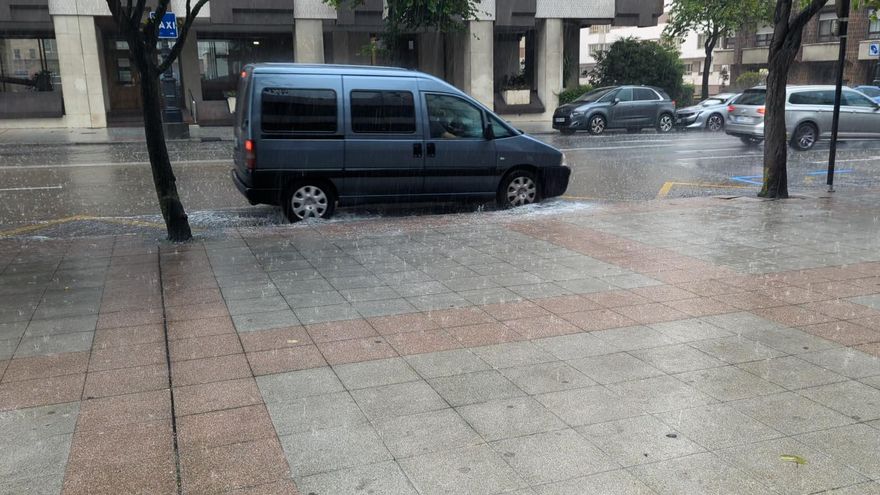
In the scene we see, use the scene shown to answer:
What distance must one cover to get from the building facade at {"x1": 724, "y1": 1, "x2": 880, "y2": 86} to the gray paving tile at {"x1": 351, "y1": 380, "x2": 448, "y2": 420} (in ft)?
143

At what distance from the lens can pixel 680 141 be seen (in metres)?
22.7

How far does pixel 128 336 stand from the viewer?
5523mm

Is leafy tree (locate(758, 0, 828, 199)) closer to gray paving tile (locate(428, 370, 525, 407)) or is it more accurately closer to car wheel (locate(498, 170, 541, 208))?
car wheel (locate(498, 170, 541, 208))

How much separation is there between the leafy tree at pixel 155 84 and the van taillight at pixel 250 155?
3.46 feet

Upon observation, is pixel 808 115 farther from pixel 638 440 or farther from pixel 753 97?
pixel 638 440

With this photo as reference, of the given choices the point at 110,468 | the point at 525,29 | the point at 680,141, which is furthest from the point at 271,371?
the point at 525,29

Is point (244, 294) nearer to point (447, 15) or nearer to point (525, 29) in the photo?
point (447, 15)

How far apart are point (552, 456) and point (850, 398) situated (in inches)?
77.4

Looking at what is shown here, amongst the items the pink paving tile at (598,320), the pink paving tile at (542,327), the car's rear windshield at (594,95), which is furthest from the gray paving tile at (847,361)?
the car's rear windshield at (594,95)

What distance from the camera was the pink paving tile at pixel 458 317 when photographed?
18.9 feet

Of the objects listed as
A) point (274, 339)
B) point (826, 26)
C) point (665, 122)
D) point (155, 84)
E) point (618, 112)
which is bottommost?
point (274, 339)

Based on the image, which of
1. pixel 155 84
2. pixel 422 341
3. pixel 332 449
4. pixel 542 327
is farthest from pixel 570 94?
pixel 332 449

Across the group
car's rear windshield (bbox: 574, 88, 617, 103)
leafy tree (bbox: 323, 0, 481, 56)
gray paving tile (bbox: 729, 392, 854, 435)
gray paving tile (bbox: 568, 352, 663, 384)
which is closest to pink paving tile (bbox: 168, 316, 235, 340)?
gray paving tile (bbox: 568, 352, 663, 384)

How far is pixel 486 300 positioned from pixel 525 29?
2718cm
